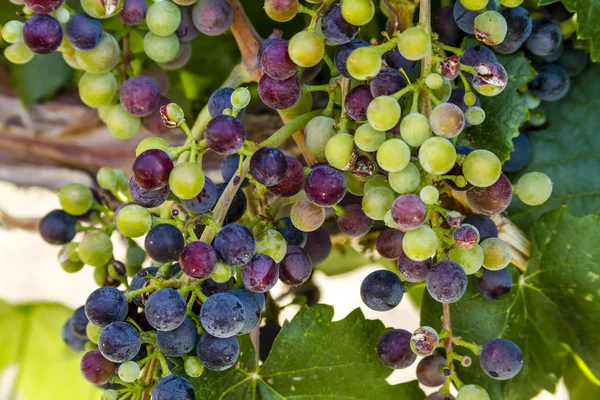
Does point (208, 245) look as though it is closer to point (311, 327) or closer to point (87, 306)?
point (87, 306)

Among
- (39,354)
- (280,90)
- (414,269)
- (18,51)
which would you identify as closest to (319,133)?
(280,90)

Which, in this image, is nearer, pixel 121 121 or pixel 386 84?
pixel 386 84

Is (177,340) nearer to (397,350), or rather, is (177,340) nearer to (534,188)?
(397,350)

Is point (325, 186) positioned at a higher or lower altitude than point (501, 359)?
higher

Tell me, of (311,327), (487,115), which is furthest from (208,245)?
(487,115)

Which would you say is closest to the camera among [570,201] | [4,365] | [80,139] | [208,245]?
[208,245]

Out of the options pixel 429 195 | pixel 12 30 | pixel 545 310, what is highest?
pixel 12 30
